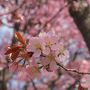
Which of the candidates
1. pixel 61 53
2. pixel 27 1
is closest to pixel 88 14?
pixel 61 53

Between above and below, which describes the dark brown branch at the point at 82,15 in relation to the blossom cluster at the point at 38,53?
above

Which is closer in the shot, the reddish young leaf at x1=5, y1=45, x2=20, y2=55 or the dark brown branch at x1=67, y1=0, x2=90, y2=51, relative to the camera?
the reddish young leaf at x1=5, y1=45, x2=20, y2=55

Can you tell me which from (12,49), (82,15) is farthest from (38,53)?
(82,15)

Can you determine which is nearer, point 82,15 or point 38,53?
point 38,53

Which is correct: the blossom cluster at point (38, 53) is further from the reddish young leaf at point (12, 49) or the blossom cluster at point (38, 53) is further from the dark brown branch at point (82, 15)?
the dark brown branch at point (82, 15)

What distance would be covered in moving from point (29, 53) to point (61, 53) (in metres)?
0.19

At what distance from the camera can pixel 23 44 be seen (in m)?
1.94

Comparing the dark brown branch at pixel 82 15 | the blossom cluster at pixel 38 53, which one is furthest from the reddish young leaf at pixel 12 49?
the dark brown branch at pixel 82 15

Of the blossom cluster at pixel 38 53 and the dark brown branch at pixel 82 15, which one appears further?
the dark brown branch at pixel 82 15

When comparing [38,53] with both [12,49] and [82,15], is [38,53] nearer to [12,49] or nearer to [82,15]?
[12,49]

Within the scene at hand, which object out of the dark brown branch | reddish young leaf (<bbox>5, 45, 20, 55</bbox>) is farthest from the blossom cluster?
the dark brown branch

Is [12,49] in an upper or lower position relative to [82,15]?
lower

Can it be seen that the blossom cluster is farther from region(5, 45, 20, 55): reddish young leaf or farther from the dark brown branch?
the dark brown branch

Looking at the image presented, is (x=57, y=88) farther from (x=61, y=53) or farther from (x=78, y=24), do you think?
(x=61, y=53)
